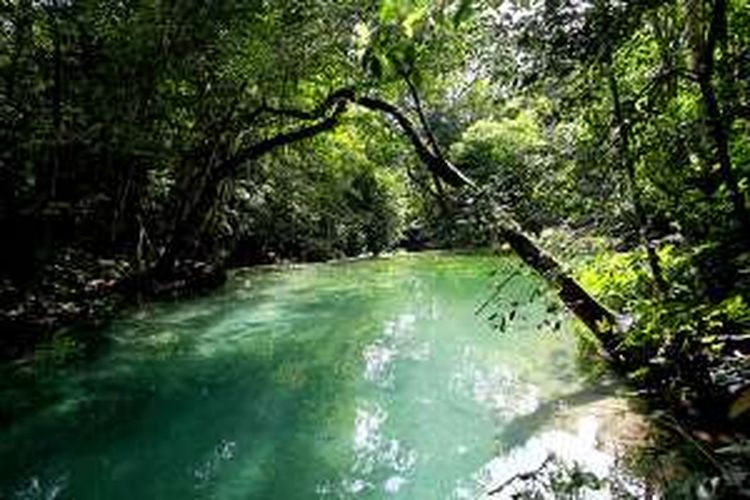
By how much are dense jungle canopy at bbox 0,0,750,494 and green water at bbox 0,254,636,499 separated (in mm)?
1130

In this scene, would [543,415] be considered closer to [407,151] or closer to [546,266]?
[546,266]

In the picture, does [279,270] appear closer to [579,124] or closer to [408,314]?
[408,314]

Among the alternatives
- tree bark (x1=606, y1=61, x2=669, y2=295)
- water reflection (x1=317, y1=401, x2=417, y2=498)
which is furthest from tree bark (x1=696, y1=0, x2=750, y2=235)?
water reflection (x1=317, y1=401, x2=417, y2=498)

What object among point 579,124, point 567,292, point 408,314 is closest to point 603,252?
point 579,124

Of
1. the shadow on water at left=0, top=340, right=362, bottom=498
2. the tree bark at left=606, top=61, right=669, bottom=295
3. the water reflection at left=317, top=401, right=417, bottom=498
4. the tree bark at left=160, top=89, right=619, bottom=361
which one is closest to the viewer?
the tree bark at left=606, top=61, right=669, bottom=295

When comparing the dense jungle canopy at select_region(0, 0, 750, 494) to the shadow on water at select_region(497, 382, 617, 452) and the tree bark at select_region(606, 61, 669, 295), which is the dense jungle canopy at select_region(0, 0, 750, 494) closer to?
the tree bark at select_region(606, 61, 669, 295)

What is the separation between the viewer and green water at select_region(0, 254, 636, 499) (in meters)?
7.95

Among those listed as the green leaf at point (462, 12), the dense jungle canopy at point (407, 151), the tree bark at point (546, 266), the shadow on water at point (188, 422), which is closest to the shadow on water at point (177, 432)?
the shadow on water at point (188, 422)

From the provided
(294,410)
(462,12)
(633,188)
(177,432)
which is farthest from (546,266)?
(462,12)

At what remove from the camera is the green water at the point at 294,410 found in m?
7.95

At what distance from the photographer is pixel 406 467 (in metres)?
8.37

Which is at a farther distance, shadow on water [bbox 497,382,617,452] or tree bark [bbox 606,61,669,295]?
shadow on water [bbox 497,382,617,452]

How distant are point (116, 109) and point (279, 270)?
1541cm

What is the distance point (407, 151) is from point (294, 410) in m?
10.3
